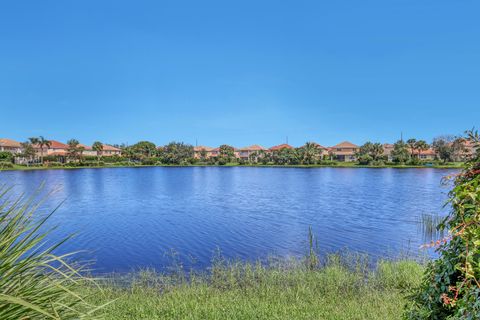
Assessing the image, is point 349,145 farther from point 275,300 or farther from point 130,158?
point 275,300

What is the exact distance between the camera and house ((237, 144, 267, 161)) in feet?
441

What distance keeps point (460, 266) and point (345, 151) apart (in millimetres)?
131847

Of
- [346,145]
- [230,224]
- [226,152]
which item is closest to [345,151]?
[346,145]

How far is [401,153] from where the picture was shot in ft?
310

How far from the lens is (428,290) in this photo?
8.59 feet

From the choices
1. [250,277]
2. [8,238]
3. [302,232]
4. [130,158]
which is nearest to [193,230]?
[302,232]

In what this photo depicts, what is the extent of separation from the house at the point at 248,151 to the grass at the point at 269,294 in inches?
4750

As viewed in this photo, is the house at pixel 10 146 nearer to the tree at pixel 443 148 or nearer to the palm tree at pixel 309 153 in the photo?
the palm tree at pixel 309 153

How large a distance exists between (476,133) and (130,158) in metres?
126

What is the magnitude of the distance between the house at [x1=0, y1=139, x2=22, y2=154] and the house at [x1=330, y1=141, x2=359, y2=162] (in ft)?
385

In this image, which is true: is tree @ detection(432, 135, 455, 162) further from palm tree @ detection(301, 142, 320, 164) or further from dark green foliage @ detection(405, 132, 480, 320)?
dark green foliage @ detection(405, 132, 480, 320)

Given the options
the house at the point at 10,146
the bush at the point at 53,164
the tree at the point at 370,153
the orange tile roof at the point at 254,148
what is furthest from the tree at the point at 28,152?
the tree at the point at 370,153

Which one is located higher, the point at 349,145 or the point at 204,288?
the point at 349,145

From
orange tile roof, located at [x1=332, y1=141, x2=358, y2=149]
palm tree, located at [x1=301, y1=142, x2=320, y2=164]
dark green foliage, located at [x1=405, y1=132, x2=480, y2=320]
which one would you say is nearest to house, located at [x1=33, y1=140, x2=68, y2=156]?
palm tree, located at [x1=301, y1=142, x2=320, y2=164]
